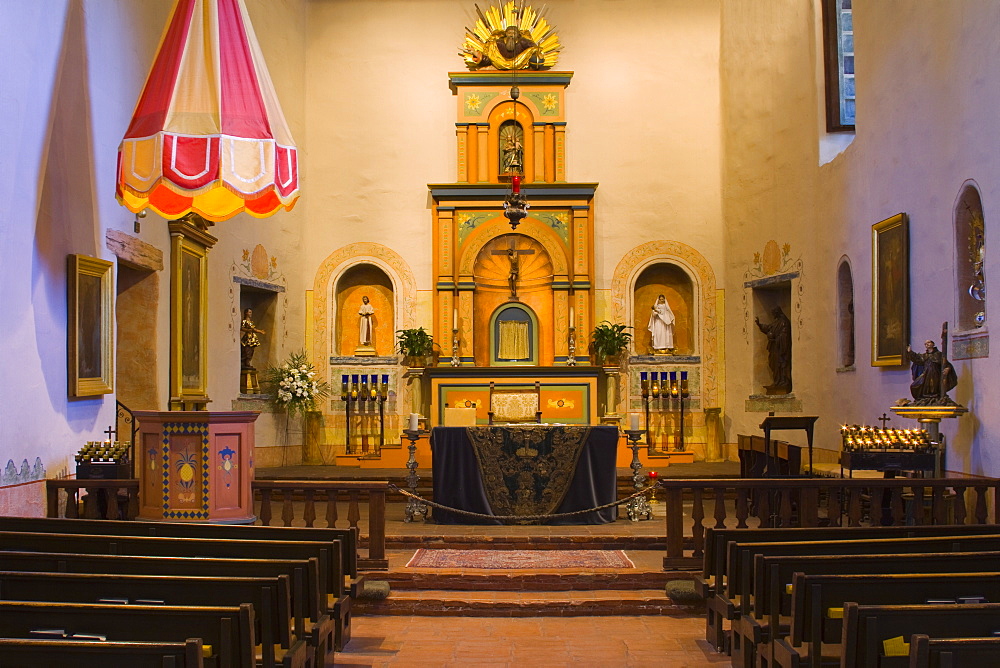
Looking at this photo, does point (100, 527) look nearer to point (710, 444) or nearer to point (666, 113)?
point (710, 444)

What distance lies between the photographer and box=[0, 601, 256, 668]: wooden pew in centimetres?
338

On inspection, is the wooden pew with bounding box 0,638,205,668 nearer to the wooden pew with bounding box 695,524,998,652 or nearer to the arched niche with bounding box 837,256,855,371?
the wooden pew with bounding box 695,524,998,652

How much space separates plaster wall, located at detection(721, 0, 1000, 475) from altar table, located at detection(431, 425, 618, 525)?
10.8ft

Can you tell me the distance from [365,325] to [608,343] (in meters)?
4.00

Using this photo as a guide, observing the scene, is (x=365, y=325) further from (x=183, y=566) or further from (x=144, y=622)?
(x=144, y=622)

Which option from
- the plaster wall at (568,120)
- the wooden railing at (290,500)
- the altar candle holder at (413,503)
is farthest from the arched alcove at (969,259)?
the plaster wall at (568,120)

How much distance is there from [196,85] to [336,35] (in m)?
8.51

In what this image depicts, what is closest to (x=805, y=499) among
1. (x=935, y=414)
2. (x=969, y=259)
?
(x=935, y=414)

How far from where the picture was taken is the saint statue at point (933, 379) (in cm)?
833

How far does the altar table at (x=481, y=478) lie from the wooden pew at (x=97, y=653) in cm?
645

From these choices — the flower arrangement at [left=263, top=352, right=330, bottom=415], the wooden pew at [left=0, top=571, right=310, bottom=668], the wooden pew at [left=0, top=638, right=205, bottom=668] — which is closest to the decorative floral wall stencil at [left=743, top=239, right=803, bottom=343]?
the flower arrangement at [left=263, top=352, right=330, bottom=415]

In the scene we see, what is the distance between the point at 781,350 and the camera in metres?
14.1

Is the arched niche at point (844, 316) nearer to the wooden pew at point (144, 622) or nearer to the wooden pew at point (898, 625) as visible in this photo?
the wooden pew at point (898, 625)

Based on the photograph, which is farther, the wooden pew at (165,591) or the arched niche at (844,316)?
the arched niche at (844,316)
